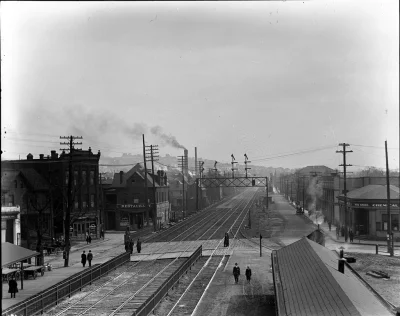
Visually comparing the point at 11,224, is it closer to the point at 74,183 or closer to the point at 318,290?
the point at 74,183

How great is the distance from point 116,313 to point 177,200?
84.8 metres

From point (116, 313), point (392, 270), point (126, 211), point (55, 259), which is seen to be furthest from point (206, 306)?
point (126, 211)

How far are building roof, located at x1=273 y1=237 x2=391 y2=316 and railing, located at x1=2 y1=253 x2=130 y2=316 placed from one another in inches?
429

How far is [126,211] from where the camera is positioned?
68000 mm

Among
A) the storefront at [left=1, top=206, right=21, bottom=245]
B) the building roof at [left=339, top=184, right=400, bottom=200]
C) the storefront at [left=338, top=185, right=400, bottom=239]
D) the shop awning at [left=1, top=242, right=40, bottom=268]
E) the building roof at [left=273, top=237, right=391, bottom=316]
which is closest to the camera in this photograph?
the building roof at [left=273, top=237, right=391, bottom=316]

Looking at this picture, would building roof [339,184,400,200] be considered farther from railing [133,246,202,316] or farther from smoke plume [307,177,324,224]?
railing [133,246,202,316]

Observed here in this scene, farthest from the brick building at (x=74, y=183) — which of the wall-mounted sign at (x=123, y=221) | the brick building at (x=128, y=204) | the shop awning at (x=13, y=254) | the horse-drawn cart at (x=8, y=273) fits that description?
the shop awning at (x=13, y=254)

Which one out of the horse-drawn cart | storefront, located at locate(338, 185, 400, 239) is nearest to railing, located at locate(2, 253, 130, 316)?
the horse-drawn cart

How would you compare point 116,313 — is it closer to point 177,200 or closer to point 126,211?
point 126,211

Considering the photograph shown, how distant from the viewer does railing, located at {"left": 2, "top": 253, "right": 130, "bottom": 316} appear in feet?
67.7

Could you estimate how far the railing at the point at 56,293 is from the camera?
2064 centimetres

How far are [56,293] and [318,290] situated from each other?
13.7 metres

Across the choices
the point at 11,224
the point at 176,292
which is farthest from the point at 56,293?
the point at 11,224

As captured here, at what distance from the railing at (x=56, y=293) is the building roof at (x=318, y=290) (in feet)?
35.7
